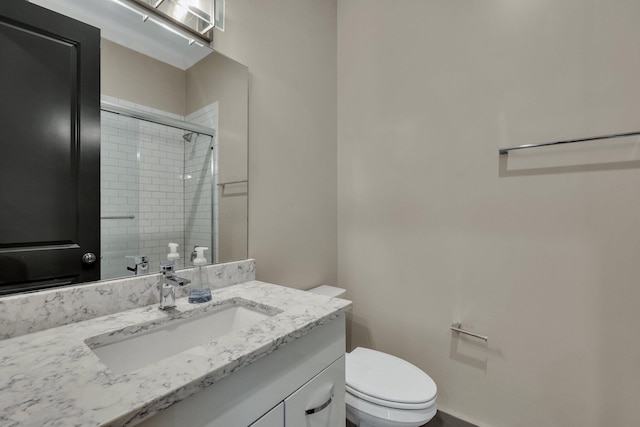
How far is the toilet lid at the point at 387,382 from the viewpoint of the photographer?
106cm

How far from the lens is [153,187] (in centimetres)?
97

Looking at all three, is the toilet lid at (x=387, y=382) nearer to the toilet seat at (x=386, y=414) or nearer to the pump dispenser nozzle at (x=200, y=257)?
the toilet seat at (x=386, y=414)

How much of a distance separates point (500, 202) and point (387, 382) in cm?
96

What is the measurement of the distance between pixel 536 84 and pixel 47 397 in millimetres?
1821

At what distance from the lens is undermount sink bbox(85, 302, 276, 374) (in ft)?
2.30

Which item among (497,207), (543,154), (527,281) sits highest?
(543,154)

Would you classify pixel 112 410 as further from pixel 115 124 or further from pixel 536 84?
pixel 536 84

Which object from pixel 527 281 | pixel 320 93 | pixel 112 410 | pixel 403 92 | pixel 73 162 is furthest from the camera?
pixel 320 93

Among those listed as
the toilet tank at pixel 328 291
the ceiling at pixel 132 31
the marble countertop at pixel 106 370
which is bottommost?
the toilet tank at pixel 328 291

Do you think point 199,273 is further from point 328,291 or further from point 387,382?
point 387,382

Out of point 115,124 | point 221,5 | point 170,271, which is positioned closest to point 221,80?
point 221,5

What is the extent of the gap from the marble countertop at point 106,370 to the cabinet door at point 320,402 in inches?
6.7

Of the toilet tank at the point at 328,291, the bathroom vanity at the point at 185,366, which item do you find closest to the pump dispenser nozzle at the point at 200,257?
the bathroom vanity at the point at 185,366

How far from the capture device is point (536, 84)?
4.03 feet
